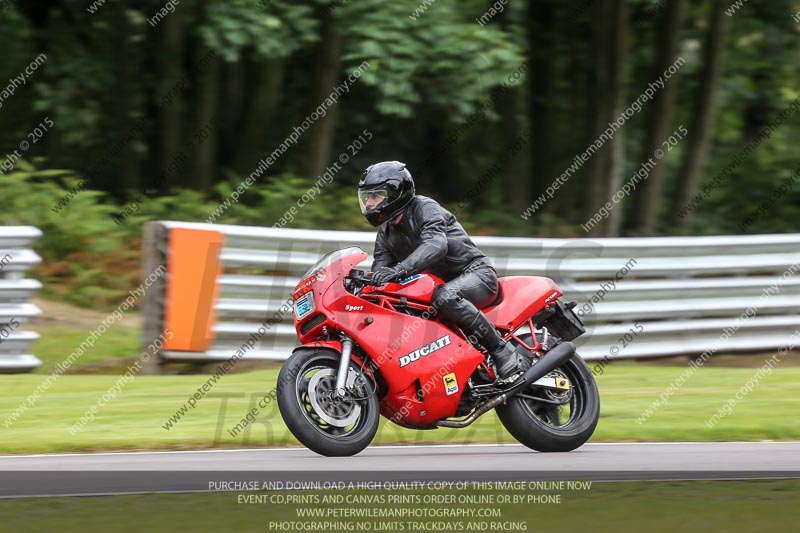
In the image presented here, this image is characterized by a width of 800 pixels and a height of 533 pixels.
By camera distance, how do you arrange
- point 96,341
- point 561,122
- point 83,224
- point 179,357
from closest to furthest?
point 179,357 → point 96,341 → point 83,224 → point 561,122

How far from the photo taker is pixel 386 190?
7648 millimetres

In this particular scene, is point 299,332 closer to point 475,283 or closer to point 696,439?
point 475,283

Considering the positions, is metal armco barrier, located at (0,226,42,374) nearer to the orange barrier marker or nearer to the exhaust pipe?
the orange barrier marker

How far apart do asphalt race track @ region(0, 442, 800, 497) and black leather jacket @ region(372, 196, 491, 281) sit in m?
1.16

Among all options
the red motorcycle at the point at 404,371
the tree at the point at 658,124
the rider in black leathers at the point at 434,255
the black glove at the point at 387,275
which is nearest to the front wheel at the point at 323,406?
the red motorcycle at the point at 404,371

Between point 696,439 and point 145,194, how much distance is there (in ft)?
35.3

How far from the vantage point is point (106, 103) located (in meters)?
17.7

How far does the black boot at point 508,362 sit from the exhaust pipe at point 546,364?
0.24 ft

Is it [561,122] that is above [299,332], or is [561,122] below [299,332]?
below

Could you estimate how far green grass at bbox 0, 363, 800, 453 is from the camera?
820 cm

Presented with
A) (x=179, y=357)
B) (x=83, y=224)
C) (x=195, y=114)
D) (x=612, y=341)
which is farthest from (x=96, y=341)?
(x=195, y=114)

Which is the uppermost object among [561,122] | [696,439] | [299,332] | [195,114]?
[299,332]
